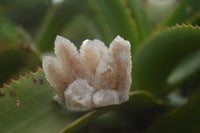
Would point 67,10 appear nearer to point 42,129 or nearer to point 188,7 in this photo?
point 188,7

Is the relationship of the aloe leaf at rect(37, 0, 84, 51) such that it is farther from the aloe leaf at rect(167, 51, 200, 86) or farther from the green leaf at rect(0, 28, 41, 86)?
the aloe leaf at rect(167, 51, 200, 86)

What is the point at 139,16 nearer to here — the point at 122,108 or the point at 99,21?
the point at 99,21

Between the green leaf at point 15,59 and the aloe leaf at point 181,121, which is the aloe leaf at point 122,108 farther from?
the green leaf at point 15,59

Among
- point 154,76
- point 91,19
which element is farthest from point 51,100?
point 91,19

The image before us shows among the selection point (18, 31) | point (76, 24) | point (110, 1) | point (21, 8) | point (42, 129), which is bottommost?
point (42, 129)


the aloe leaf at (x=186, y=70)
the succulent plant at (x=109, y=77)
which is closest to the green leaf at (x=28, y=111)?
the succulent plant at (x=109, y=77)

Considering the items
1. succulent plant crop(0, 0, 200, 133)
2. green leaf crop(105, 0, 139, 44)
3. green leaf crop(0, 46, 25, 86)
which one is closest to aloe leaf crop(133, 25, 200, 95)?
succulent plant crop(0, 0, 200, 133)
